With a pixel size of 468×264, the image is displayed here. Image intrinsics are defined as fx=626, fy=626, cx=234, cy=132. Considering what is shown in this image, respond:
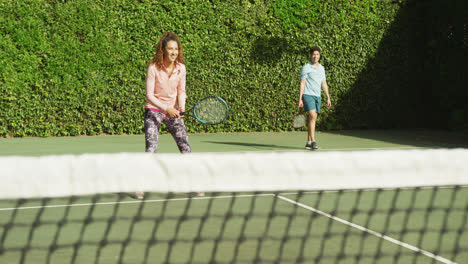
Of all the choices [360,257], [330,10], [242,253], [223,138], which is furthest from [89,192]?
[330,10]

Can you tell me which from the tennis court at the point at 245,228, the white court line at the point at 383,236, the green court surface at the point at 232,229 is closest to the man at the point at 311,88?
the tennis court at the point at 245,228

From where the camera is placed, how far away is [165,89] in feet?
18.7

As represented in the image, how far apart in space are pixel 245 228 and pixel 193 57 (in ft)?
28.1

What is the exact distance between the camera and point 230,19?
13102 mm

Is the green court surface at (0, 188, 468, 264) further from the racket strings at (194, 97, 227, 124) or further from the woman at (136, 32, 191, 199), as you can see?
→ the racket strings at (194, 97, 227, 124)

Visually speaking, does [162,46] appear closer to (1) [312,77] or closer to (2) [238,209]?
(2) [238,209]

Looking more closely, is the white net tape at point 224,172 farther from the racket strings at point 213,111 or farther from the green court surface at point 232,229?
the racket strings at point 213,111

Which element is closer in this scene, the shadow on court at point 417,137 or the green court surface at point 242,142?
the green court surface at point 242,142

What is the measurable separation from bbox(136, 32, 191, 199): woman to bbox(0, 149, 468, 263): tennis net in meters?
0.63

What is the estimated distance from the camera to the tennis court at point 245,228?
3865 millimetres

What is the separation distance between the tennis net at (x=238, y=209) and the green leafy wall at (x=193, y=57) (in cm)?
617

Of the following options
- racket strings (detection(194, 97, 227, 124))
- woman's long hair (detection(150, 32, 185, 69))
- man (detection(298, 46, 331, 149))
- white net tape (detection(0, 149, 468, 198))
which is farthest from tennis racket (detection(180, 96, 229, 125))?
white net tape (detection(0, 149, 468, 198))

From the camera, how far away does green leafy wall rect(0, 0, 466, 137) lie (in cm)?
1154

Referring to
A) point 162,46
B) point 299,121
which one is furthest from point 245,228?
point 299,121
